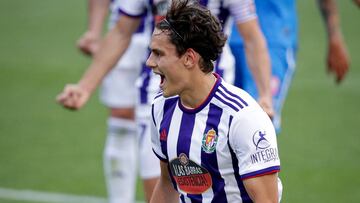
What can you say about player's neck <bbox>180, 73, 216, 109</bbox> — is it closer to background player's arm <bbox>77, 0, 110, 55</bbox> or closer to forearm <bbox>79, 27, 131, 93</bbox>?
forearm <bbox>79, 27, 131, 93</bbox>

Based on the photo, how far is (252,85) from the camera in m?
7.51

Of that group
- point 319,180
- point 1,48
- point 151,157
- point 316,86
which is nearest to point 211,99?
point 151,157

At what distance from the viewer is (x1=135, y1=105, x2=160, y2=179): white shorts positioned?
7.01 m

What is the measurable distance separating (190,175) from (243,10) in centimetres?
173

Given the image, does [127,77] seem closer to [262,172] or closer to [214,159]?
[214,159]

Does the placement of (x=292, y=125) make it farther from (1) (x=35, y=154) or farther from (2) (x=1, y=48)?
(2) (x=1, y=48)

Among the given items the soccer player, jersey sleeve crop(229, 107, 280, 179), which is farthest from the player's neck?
jersey sleeve crop(229, 107, 280, 179)

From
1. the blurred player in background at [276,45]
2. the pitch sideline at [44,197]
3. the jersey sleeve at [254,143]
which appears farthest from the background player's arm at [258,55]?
the pitch sideline at [44,197]

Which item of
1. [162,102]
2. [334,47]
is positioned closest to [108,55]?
[162,102]

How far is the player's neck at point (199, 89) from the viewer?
4.89 m

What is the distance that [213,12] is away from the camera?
655 centimetres

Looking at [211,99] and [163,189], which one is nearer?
[211,99]

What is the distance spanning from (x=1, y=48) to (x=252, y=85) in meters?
8.10

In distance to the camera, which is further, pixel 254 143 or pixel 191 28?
pixel 191 28
